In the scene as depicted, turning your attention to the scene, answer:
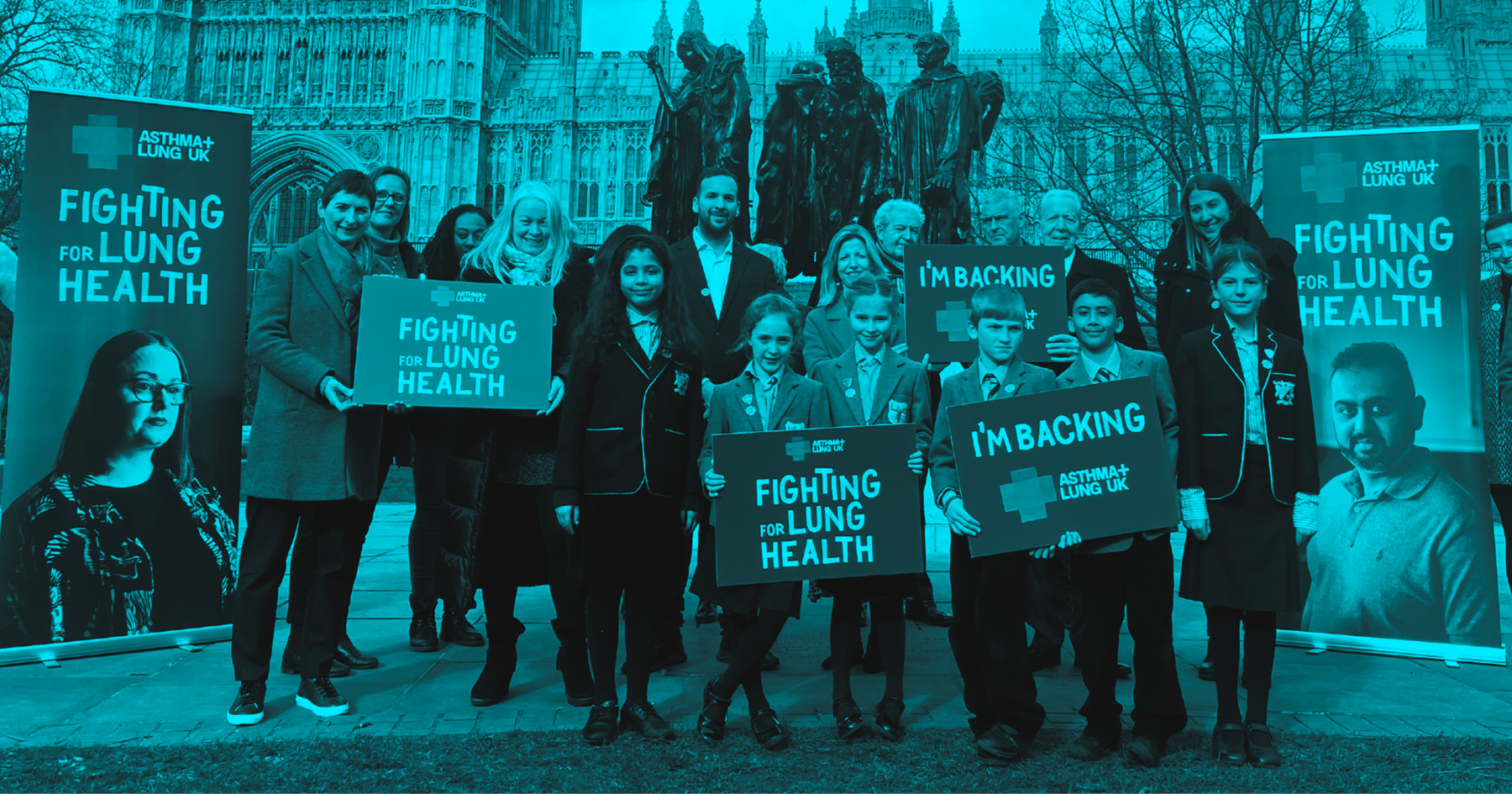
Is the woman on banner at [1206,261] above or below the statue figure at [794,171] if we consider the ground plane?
below

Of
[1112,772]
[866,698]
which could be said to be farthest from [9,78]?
[1112,772]

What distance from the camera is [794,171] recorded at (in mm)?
7168

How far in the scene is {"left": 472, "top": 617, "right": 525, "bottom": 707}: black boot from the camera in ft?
11.9

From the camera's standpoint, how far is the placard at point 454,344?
3562 mm

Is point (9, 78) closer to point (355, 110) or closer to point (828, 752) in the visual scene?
point (828, 752)

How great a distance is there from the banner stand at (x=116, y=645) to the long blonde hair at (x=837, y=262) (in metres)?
3.10

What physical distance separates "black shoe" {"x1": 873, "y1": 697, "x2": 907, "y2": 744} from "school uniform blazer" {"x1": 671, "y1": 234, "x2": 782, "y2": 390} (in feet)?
5.27

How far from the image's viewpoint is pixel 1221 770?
2.97 meters

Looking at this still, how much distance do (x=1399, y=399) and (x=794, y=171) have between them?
13.4 ft

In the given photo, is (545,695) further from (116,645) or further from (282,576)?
(116,645)

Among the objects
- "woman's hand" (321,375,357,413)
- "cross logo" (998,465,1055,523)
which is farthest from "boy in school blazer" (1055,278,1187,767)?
"woman's hand" (321,375,357,413)

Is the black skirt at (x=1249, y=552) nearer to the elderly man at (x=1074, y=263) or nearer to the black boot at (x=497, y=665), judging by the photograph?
the elderly man at (x=1074, y=263)

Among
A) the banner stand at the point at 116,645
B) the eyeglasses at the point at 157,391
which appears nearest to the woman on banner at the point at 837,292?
the eyeglasses at the point at 157,391

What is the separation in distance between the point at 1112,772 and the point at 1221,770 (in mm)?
335
